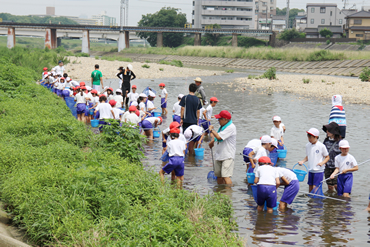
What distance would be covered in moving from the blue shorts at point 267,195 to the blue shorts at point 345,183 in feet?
6.40

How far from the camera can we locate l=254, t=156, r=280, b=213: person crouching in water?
305 inches

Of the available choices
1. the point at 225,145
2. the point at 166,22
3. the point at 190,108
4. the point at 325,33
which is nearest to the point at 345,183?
the point at 225,145

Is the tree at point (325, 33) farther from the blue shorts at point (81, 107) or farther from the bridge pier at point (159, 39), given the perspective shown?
the blue shorts at point (81, 107)

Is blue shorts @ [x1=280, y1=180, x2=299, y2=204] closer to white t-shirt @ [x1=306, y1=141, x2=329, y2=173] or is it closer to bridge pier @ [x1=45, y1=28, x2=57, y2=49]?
white t-shirt @ [x1=306, y1=141, x2=329, y2=173]

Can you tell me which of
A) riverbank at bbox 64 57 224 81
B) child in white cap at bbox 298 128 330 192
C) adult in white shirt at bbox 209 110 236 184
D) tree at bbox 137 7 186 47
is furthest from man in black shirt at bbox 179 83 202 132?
tree at bbox 137 7 186 47

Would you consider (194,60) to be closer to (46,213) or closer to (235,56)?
(235,56)

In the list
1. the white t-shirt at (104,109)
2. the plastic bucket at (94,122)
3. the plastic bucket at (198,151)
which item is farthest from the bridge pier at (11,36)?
the plastic bucket at (198,151)

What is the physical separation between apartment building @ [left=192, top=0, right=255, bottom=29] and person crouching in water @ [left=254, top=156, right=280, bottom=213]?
114 m

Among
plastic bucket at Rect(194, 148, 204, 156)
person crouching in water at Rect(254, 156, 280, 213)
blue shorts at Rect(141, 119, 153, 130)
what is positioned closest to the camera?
person crouching in water at Rect(254, 156, 280, 213)

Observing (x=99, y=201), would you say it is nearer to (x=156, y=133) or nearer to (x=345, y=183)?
(x=345, y=183)

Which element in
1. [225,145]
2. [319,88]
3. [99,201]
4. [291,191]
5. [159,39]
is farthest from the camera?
[159,39]

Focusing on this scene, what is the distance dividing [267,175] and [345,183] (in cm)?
225

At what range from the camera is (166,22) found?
112 meters

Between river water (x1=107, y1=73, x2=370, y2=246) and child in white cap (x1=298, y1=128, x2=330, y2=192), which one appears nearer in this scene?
river water (x1=107, y1=73, x2=370, y2=246)
